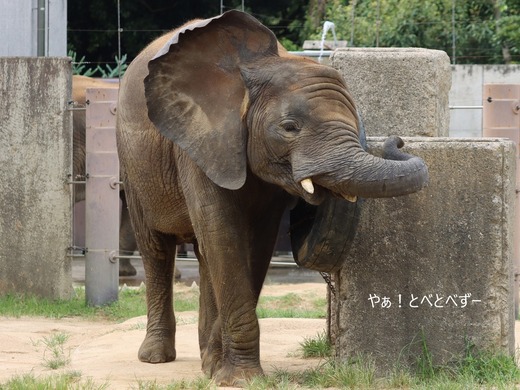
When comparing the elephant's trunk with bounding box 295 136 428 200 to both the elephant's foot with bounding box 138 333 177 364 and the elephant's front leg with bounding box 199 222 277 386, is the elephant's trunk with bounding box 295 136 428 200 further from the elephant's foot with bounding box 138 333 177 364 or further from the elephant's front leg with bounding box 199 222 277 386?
the elephant's foot with bounding box 138 333 177 364

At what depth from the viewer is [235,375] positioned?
717 centimetres

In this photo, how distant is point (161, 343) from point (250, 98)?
2.19m

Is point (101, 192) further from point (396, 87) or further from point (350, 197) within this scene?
point (350, 197)

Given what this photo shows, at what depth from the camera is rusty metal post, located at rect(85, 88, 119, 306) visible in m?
12.1

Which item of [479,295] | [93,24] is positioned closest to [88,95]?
[479,295]

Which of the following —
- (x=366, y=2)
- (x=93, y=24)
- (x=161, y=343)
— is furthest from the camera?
(x=93, y=24)

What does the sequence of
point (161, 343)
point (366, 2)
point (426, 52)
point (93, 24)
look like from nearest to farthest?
point (426, 52) → point (161, 343) → point (366, 2) → point (93, 24)

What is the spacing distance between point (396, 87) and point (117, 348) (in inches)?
108

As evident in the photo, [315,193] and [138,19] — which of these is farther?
[138,19]

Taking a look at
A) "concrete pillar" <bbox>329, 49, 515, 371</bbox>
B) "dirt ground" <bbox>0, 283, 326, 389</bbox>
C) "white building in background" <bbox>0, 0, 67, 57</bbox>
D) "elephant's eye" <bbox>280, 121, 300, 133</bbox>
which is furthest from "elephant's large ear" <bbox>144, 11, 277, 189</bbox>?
"white building in background" <bbox>0, 0, 67, 57</bbox>

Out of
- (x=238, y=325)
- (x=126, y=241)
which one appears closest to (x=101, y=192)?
(x=126, y=241)

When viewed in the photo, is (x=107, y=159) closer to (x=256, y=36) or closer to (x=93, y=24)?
(x=256, y=36)

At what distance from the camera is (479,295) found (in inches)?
281

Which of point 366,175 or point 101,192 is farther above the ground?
point 366,175
